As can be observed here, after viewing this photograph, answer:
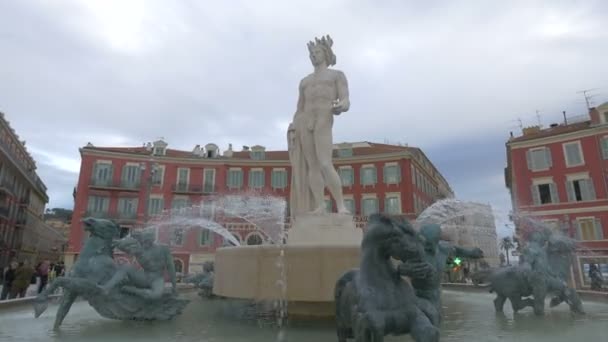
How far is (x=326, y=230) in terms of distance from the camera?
23.1 ft

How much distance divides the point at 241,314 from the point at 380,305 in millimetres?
4701

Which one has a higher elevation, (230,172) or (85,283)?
(230,172)

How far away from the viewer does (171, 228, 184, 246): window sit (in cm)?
3906

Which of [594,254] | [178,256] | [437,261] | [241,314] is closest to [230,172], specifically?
[178,256]

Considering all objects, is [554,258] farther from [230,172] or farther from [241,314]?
[230,172]

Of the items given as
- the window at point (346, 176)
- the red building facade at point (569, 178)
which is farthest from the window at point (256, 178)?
the red building facade at point (569, 178)

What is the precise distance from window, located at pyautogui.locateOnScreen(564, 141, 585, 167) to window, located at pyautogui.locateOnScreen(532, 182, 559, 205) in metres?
2.21

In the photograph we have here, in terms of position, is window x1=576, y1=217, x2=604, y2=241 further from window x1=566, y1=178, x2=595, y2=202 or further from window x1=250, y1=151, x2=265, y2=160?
window x1=250, y1=151, x2=265, y2=160

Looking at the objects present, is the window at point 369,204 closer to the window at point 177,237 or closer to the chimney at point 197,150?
the window at point 177,237

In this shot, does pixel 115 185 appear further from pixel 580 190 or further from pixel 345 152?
pixel 580 190

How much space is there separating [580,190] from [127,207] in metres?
40.9

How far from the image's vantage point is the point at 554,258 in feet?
23.6

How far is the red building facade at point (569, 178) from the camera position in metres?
28.9

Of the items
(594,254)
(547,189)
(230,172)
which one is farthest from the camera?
(230,172)
